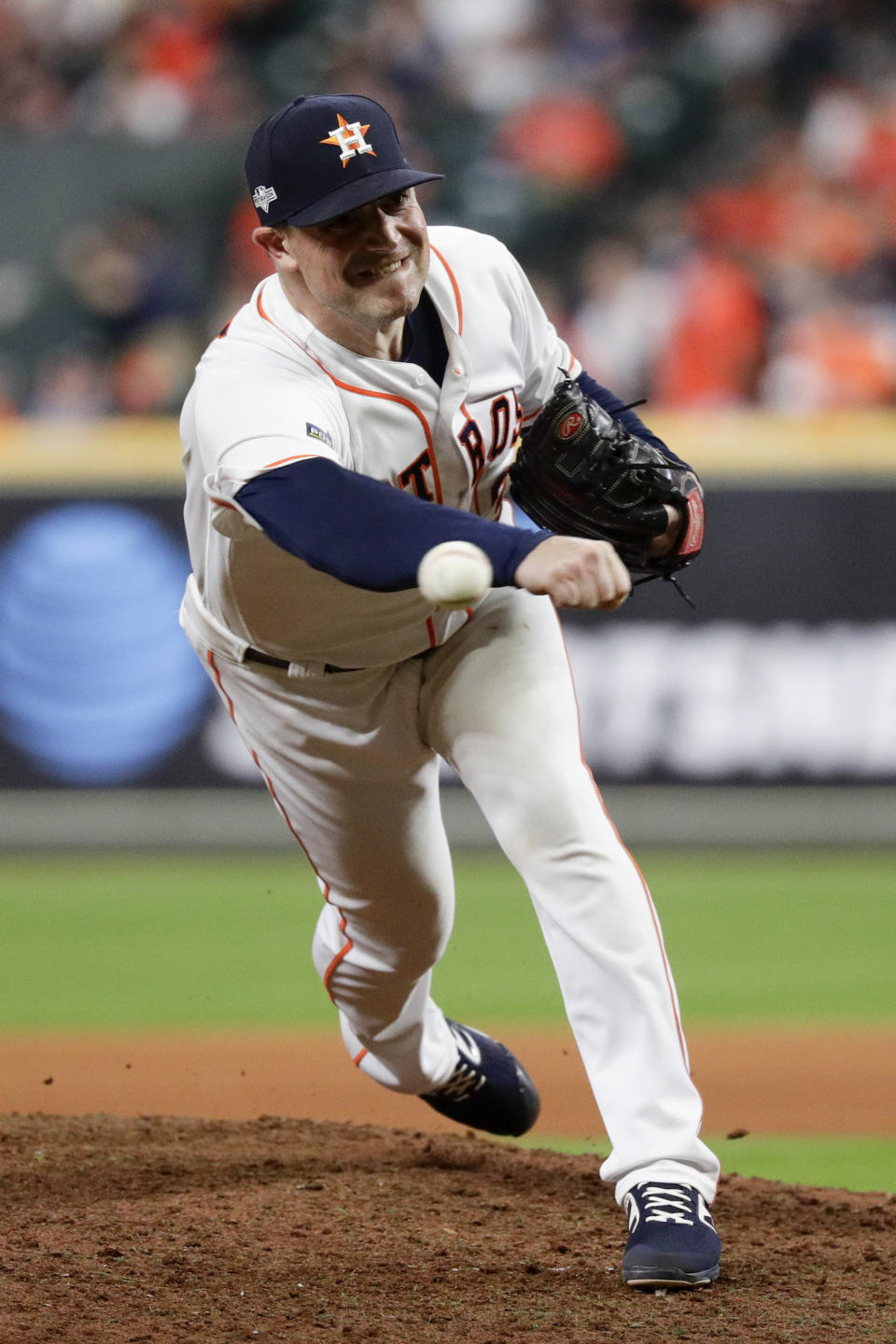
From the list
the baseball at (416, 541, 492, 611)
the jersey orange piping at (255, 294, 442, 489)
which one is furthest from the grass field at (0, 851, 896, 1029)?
the baseball at (416, 541, 492, 611)

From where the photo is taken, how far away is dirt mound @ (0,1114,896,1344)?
259 cm

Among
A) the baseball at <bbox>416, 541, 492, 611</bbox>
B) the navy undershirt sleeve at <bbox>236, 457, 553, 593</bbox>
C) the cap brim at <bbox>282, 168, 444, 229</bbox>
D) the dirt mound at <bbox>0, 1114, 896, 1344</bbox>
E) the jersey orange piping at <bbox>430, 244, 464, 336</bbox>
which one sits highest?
the cap brim at <bbox>282, 168, 444, 229</bbox>

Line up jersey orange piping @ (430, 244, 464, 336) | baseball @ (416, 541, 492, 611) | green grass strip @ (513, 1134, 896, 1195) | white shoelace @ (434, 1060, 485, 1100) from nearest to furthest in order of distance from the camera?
baseball @ (416, 541, 492, 611) < jersey orange piping @ (430, 244, 464, 336) < white shoelace @ (434, 1060, 485, 1100) < green grass strip @ (513, 1134, 896, 1195)

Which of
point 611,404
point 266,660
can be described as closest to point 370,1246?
point 266,660

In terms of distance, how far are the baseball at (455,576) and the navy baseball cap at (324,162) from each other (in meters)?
0.73

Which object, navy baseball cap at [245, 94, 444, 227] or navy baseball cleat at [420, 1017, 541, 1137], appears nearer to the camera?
navy baseball cap at [245, 94, 444, 227]

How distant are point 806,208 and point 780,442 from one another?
2347 mm

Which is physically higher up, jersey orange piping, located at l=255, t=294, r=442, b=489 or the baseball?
jersey orange piping, located at l=255, t=294, r=442, b=489

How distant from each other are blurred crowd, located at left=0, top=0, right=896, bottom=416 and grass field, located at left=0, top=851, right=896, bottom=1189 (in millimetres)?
2771

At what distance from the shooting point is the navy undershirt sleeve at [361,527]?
8.28 feet

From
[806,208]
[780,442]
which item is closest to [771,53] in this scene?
[806,208]

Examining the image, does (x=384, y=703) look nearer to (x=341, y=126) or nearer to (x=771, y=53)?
(x=341, y=126)

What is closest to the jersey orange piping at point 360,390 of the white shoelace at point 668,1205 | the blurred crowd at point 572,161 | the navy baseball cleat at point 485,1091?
the white shoelace at point 668,1205

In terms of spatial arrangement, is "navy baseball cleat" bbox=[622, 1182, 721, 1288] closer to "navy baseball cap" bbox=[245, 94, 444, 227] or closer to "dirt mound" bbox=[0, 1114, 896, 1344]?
"dirt mound" bbox=[0, 1114, 896, 1344]
